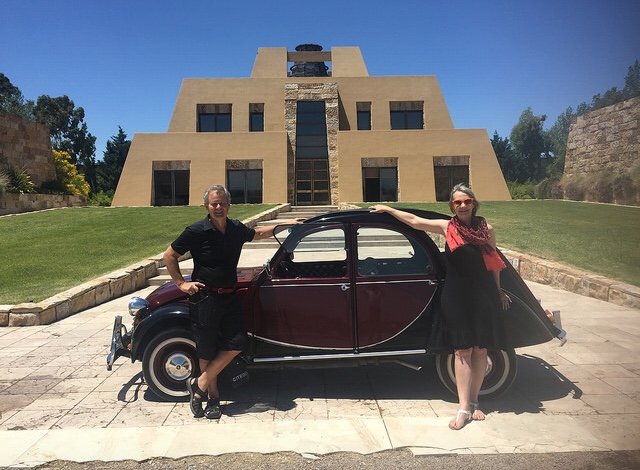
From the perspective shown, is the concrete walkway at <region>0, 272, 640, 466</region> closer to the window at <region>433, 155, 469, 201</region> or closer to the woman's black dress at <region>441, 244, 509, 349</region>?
the woman's black dress at <region>441, 244, 509, 349</region>

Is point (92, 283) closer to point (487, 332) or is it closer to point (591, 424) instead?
point (487, 332)

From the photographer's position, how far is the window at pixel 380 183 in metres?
29.2

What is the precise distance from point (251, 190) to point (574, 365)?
85.0 feet

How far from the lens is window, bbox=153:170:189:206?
29.0 m

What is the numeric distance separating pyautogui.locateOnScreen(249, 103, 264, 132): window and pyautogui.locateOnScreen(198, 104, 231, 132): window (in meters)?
1.73

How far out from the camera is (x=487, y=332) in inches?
138

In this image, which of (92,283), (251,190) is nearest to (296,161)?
(251,190)

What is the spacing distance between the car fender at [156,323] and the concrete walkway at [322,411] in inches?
22.0

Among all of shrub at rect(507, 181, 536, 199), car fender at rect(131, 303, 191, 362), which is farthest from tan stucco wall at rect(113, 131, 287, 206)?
car fender at rect(131, 303, 191, 362)

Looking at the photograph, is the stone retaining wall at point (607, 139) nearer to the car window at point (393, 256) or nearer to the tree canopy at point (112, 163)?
the car window at point (393, 256)

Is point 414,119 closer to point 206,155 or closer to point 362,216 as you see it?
point 206,155

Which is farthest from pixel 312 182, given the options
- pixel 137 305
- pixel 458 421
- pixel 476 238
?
pixel 458 421

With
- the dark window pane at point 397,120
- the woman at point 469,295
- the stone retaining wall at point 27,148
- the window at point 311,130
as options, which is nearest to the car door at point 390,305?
the woman at point 469,295

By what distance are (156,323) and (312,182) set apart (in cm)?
2708
